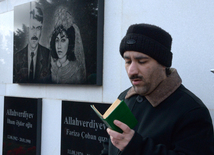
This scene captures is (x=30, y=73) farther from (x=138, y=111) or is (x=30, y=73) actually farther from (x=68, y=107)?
(x=138, y=111)

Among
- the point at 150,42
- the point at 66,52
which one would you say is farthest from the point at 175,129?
the point at 66,52

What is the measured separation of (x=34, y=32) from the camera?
4.59 meters

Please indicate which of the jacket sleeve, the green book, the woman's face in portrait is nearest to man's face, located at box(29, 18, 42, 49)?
the woman's face in portrait

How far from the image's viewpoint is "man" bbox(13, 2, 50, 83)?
14.4 feet

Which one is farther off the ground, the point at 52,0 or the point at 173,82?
the point at 52,0

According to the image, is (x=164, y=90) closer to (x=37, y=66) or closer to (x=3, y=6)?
(x=37, y=66)

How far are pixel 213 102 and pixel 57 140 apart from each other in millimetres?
2658

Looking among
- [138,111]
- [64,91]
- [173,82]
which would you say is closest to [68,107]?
[64,91]

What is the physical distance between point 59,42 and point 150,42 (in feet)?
8.21

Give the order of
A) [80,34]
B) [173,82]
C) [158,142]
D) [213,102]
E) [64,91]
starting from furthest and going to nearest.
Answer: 1. [64,91]
2. [80,34]
3. [213,102]
4. [173,82]
5. [158,142]

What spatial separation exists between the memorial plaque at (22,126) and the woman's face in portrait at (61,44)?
985 millimetres

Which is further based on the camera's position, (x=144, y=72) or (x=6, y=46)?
(x=6, y=46)

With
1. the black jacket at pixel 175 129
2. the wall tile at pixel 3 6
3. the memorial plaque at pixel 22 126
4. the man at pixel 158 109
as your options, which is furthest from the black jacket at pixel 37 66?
the black jacket at pixel 175 129

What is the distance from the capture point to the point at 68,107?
402 centimetres
